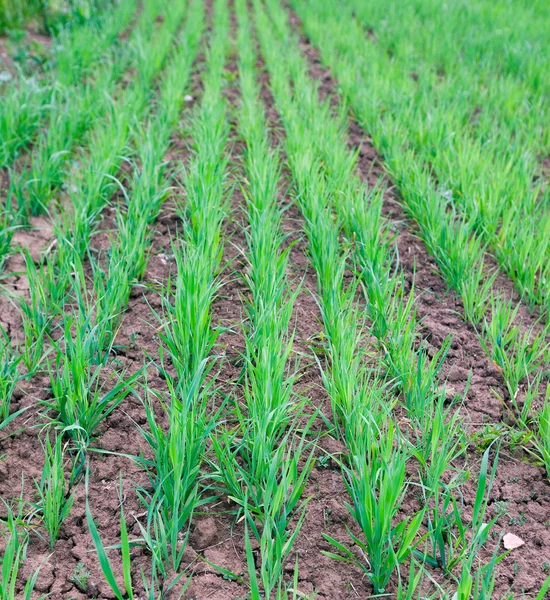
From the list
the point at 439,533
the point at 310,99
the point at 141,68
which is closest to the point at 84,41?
the point at 141,68

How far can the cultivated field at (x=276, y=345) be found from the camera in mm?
1559

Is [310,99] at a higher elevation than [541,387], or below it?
higher

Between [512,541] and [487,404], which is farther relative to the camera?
[487,404]

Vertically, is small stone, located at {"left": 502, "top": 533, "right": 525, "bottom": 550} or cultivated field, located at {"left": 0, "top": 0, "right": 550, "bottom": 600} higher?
cultivated field, located at {"left": 0, "top": 0, "right": 550, "bottom": 600}

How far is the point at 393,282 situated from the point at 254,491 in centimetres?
102

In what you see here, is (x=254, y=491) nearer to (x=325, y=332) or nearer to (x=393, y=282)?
(x=325, y=332)

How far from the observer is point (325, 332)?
94.2 inches

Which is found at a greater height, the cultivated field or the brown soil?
the cultivated field

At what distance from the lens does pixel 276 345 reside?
6.41ft

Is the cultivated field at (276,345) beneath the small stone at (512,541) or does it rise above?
above

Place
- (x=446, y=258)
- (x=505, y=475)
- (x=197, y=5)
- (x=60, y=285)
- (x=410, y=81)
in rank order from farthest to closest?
1. (x=197, y=5)
2. (x=410, y=81)
3. (x=446, y=258)
4. (x=60, y=285)
5. (x=505, y=475)

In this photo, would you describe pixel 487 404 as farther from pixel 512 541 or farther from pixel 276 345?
pixel 276 345

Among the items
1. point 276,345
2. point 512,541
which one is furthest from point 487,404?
point 276,345

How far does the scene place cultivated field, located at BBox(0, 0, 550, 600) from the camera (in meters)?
1.56
